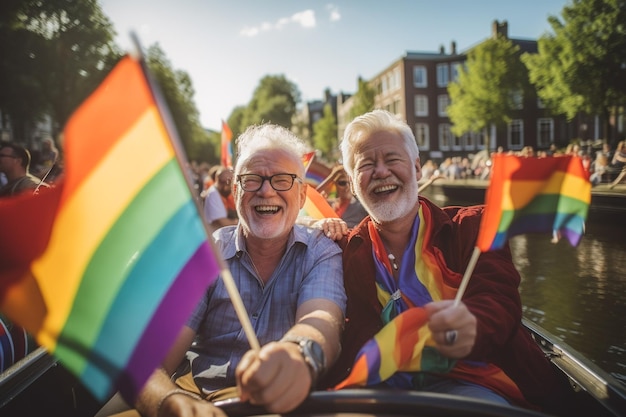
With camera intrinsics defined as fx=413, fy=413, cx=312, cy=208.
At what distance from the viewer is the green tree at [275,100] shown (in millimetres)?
53219

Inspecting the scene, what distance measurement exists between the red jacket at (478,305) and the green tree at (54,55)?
95.0 ft

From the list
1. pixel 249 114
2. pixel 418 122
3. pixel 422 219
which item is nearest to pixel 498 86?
pixel 418 122

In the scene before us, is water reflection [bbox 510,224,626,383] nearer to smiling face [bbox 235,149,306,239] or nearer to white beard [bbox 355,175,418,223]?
white beard [bbox 355,175,418,223]

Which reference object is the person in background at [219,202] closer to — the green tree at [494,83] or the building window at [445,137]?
the green tree at [494,83]

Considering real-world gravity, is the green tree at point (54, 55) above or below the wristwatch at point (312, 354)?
above

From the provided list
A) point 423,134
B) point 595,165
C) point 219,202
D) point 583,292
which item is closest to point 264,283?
point 219,202

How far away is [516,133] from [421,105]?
906 cm

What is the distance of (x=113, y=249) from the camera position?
4.15 feet

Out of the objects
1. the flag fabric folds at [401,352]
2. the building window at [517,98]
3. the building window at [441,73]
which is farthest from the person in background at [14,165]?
the building window at [441,73]

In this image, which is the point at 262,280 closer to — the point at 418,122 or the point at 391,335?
the point at 391,335

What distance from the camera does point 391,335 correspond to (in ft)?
5.37

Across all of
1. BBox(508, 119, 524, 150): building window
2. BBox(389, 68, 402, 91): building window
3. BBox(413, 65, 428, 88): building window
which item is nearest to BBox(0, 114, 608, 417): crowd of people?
BBox(508, 119, 524, 150): building window

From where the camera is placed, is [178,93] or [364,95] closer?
[178,93]

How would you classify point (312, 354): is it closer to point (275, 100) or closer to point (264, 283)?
point (264, 283)
